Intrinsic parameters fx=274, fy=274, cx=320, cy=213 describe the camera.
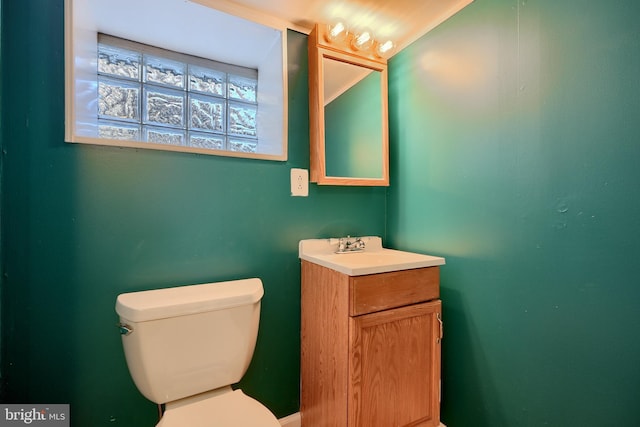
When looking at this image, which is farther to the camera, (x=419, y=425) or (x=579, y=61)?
(x=419, y=425)

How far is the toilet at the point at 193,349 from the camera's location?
89 cm

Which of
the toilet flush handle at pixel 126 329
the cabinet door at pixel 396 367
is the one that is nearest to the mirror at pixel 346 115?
the cabinet door at pixel 396 367

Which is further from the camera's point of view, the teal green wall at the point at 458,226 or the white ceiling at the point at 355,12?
the white ceiling at the point at 355,12

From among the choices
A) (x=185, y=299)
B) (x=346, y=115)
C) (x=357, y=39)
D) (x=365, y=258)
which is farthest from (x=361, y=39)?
(x=185, y=299)

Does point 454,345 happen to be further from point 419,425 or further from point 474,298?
point 419,425

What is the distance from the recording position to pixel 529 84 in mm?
991

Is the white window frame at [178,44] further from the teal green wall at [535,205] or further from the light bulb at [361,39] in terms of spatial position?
the teal green wall at [535,205]

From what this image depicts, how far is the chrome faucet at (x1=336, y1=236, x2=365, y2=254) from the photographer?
142 cm

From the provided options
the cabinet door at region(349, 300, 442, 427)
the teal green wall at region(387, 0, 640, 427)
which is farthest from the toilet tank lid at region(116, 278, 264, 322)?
the teal green wall at region(387, 0, 640, 427)

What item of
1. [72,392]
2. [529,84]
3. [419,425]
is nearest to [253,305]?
[72,392]

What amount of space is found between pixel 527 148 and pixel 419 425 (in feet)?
3.85

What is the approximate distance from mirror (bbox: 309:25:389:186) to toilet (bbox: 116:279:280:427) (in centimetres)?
73

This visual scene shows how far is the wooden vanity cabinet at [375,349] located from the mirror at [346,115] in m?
0.54

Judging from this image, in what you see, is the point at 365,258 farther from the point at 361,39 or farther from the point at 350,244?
the point at 361,39
